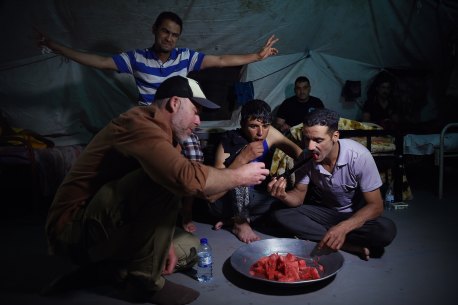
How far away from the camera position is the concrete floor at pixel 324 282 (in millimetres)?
2318

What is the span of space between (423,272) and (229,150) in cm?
180

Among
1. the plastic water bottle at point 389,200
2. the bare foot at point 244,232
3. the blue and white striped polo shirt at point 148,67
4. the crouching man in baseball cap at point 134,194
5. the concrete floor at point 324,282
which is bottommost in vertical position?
the concrete floor at point 324,282

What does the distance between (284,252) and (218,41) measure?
136 inches

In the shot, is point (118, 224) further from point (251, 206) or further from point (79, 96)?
point (79, 96)

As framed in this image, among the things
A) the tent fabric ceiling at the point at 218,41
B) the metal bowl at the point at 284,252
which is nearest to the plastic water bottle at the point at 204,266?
the metal bowl at the point at 284,252

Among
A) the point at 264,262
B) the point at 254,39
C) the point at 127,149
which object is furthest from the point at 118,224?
the point at 254,39

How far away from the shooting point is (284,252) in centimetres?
274

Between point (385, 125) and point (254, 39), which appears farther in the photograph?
point (254, 39)

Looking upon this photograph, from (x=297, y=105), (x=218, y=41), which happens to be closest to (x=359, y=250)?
(x=297, y=105)

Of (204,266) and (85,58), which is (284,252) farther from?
(85,58)

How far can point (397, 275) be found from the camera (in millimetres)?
2568

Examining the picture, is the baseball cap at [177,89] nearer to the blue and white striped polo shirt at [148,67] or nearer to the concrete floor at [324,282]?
the concrete floor at [324,282]

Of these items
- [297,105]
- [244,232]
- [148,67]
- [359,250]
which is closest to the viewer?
[359,250]

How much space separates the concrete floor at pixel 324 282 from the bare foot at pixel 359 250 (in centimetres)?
4
